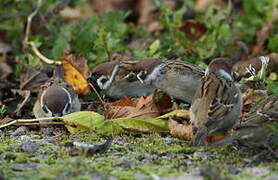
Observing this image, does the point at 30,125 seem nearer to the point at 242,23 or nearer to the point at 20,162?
the point at 20,162

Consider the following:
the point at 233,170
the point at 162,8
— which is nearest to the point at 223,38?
the point at 162,8

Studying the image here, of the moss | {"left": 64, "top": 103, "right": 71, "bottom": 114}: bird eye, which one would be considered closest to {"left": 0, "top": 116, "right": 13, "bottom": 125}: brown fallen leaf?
{"left": 64, "top": 103, "right": 71, "bottom": 114}: bird eye

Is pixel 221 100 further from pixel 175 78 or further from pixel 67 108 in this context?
pixel 67 108

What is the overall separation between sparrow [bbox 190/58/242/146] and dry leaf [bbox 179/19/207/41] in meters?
3.70

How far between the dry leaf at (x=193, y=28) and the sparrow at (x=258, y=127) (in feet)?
12.9

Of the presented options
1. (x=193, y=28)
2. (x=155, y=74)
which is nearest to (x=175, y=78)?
(x=155, y=74)

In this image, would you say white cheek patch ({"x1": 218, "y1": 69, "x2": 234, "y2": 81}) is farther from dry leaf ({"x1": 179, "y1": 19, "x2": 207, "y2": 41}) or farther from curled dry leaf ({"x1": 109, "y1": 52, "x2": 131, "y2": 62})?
dry leaf ({"x1": 179, "y1": 19, "x2": 207, "y2": 41})

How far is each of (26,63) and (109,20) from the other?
136 cm

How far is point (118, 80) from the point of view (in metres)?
7.12

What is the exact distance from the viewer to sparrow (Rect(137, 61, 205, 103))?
6238 mm

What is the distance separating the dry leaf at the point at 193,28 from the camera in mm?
9008

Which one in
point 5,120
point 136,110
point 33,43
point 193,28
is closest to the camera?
point 136,110

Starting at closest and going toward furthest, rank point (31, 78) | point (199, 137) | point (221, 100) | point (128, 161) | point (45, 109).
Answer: point (128, 161) → point (199, 137) → point (221, 100) → point (45, 109) → point (31, 78)

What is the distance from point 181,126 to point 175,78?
1084 millimetres
